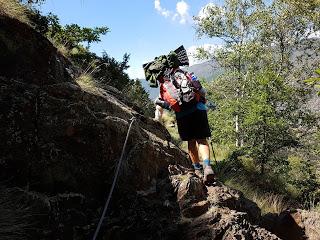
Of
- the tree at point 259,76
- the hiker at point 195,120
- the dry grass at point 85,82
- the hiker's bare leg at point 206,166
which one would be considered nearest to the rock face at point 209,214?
the hiker's bare leg at point 206,166

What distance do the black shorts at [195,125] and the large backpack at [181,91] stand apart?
179mm

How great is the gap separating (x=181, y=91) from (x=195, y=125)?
0.55 metres

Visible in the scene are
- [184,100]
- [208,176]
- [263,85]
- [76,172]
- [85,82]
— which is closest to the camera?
[76,172]

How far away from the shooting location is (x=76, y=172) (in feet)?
14.5

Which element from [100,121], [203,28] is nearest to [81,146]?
[100,121]

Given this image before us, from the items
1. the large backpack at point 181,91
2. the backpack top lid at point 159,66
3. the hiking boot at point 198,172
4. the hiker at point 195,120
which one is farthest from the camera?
the hiking boot at point 198,172

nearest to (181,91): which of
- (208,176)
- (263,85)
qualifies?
(208,176)

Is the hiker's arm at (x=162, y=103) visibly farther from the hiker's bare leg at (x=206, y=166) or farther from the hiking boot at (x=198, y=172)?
the hiking boot at (x=198, y=172)

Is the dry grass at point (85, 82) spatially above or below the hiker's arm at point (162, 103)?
above

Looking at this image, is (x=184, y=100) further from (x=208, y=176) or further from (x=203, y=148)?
(x=208, y=176)

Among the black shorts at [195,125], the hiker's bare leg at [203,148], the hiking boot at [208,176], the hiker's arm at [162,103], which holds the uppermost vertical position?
the hiker's arm at [162,103]

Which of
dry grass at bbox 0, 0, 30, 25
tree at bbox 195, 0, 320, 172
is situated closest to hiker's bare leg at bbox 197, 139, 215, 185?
dry grass at bbox 0, 0, 30, 25

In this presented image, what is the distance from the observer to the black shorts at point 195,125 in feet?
18.6

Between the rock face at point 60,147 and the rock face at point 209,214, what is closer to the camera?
the rock face at point 60,147
